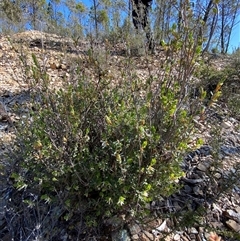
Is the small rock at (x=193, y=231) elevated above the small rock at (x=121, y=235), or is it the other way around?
the small rock at (x=121, y=235)

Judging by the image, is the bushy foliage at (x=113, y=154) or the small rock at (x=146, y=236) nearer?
the bushy foliage at (x=113, y=154)

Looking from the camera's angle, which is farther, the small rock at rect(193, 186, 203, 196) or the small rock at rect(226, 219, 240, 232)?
the small rock at rect(193, 186, 203, 196)

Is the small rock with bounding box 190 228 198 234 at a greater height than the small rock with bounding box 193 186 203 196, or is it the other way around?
the small rock with bounding box 193 186 203 196

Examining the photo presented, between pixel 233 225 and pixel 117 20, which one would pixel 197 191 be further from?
pixel 117 20

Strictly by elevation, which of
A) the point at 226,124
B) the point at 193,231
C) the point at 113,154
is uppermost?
the point at 113,154

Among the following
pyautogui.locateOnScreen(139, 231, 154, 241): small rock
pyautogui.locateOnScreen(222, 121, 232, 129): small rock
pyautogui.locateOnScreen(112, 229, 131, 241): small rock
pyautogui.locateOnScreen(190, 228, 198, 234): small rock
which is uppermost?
pyautogui.locateOnScreen(222, 121, 232, 129): small rock

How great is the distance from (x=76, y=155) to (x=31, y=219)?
17.4 inches

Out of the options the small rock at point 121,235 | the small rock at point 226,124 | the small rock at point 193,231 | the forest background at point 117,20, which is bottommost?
the small rock at point 193,231

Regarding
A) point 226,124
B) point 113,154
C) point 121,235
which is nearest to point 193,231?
point 121,235

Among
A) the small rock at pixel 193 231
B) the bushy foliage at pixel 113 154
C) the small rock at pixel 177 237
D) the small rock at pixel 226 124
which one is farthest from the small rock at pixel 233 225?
the small rock at pixel 226 124

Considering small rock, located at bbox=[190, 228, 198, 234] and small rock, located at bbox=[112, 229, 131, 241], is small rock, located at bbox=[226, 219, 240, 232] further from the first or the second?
small rock, located at bbox=[112, 229, 131, 241]

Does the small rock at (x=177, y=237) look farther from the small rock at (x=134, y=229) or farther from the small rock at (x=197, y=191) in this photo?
the small rock at (x=197, y=191)

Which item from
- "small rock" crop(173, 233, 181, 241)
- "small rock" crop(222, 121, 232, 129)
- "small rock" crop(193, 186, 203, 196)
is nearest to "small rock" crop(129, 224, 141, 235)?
"small rock" crop(173, 233, 181, 241)

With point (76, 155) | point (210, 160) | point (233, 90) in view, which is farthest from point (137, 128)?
point (233, 90)
